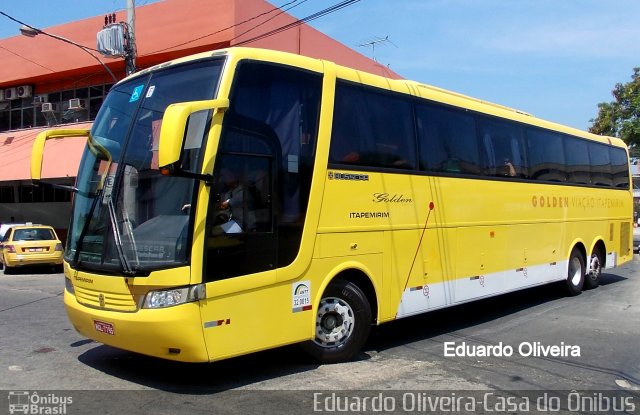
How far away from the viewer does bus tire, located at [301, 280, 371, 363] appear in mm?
6773

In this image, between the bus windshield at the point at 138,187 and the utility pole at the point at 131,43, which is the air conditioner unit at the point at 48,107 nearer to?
the utility pole at the point at 131,43

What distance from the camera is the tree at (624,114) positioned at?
27891 mm

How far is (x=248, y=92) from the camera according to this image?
604 cm

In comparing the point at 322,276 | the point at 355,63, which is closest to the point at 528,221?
the point at 322,276

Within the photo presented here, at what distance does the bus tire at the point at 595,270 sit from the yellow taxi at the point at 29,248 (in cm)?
1557

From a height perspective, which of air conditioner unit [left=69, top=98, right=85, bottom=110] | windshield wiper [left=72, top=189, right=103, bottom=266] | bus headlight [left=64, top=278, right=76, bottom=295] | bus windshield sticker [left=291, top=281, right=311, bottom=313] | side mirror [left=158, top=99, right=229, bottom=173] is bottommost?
bus windshield sticker [left=291, top=281, right=311, bottom=313]

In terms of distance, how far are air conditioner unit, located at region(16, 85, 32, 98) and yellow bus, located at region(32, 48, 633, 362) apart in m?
22.4

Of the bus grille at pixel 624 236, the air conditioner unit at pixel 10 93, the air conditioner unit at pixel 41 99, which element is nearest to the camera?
the bus grille at pixel 624 236

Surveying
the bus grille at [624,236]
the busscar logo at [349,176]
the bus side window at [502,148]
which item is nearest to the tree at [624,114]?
the bus grille at [624,236]

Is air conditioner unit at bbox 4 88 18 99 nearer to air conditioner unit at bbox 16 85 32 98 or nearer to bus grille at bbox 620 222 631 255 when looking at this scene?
air conditioner unit at bbox 16 85 32 98

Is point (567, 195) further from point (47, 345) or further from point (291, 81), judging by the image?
point (47, 345)

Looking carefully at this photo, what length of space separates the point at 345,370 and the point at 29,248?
15.1 meters

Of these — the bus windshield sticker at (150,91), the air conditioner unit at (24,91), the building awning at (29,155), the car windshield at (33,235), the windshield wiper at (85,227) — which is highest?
the air conditioner unit at (24,91)

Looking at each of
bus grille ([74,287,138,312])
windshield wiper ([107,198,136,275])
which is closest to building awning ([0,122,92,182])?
bus grille ([74,287,138,312])
